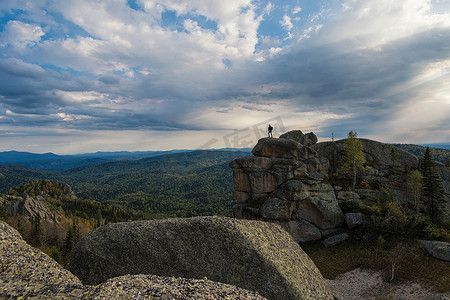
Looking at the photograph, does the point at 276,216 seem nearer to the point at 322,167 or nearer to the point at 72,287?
the point at 322,167

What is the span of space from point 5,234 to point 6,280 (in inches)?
165

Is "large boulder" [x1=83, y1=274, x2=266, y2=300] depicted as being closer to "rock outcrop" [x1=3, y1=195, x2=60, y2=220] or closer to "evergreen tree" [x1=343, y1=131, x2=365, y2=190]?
"evergreen tree" [x1=343, y1=131, x2=365, y2=190]

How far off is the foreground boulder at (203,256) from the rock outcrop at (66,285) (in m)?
4.05

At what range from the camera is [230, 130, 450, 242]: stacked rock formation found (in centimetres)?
3366

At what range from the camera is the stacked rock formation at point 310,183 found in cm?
3366

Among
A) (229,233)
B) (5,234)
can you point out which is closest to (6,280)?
(5,234)

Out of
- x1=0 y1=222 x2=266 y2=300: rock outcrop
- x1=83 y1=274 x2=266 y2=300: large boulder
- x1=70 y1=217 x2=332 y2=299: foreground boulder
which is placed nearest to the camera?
x1=83 y1=274 x2=266 y2=300: large boulder

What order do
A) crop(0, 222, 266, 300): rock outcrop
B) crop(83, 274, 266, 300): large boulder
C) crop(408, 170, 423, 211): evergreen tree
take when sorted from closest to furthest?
crop(83, 274, 266, 300): large boulder
crop(0, 222, 266, 300): rock outcrop
crop(408, 170, 423, 211): evergreen tree

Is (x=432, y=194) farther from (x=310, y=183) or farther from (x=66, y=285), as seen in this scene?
(x=66, y=285)

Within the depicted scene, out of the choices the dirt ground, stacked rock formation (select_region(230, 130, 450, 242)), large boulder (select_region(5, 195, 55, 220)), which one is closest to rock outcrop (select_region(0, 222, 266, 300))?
the dirt ground

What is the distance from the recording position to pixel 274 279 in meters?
13.4

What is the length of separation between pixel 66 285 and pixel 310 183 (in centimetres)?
3385

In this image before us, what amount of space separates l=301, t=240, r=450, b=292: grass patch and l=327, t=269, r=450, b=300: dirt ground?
74 cm

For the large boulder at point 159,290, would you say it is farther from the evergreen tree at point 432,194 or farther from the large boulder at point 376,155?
the large boulder at point 376,155
